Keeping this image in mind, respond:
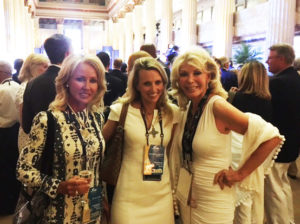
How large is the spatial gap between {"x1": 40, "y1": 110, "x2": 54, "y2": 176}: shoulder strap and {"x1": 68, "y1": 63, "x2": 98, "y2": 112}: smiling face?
0.17 meters

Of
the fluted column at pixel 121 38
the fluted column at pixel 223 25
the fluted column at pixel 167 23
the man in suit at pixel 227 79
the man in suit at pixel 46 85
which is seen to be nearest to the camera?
the man in suit at pixel 46 85

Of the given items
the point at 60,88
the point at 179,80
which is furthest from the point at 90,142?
the point at 179,80

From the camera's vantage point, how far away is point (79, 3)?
34938 millimetres

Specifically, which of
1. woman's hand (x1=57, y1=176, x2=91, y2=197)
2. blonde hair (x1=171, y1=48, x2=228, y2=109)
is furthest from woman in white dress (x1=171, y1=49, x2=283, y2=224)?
woman's hand (x1=57, y1=176, x2=91, y2=197)

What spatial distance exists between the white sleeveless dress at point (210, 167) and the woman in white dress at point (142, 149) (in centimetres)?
21

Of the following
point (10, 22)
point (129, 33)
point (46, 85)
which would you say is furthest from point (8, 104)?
point (129, 33)

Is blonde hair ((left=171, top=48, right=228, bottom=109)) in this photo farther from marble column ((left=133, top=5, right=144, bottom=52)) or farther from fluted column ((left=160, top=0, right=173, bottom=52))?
marble column ((left=133, top=5, right=144, bottom=52))

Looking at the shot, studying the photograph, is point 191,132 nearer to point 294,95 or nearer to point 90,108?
point 90,108

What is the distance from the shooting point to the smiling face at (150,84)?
2.01 m

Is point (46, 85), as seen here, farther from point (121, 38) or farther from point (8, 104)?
point (121, 38)

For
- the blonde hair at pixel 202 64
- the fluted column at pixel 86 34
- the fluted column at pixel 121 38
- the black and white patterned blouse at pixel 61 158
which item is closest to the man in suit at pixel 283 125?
the blonde hair at pixel 202 64

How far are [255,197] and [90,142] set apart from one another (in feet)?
4.08

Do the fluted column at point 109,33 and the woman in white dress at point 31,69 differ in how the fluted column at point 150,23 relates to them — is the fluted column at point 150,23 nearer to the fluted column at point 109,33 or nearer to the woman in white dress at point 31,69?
the fluted column at point 109,33

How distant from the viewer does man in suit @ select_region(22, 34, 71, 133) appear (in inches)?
112
